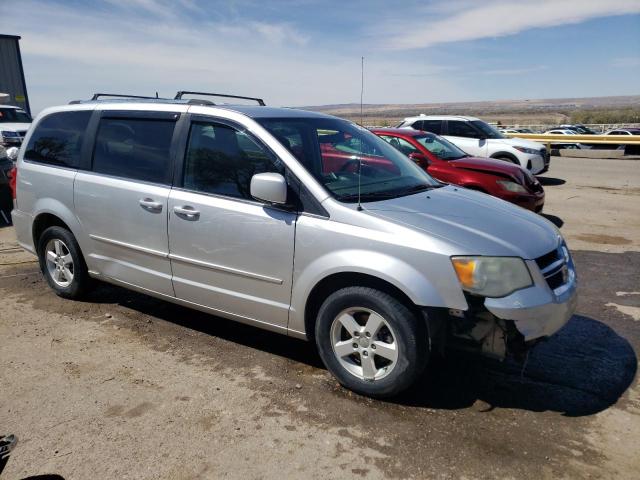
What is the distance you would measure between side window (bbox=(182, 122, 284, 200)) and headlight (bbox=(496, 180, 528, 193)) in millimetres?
5293

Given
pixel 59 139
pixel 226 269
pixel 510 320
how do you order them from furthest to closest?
1. pixel 59 139
2. pixel 226 269
3. pixel 510 320

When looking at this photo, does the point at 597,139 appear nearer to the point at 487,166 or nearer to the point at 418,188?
the point at 487,166

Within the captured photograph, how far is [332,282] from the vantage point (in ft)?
11.0

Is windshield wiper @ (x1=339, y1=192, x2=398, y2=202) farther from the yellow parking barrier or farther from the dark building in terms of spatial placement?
the dark building

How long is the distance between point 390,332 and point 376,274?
38 cm

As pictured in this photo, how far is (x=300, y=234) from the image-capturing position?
3365 mm

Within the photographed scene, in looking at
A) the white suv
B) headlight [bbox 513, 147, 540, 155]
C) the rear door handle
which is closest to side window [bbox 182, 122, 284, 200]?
the rear door handle

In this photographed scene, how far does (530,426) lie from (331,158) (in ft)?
7.08

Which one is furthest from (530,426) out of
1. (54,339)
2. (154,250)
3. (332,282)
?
(54,339)

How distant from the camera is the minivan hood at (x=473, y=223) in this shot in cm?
307

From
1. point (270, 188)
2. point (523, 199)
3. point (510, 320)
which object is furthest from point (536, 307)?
point (523, 199)

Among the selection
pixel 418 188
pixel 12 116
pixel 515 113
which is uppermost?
pixel 418 188

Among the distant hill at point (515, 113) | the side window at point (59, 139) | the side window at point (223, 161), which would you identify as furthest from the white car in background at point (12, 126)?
the distant hill at point (515, 113)

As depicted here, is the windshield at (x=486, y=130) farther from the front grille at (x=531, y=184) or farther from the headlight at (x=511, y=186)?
the headlight at (x=511, y=186)
